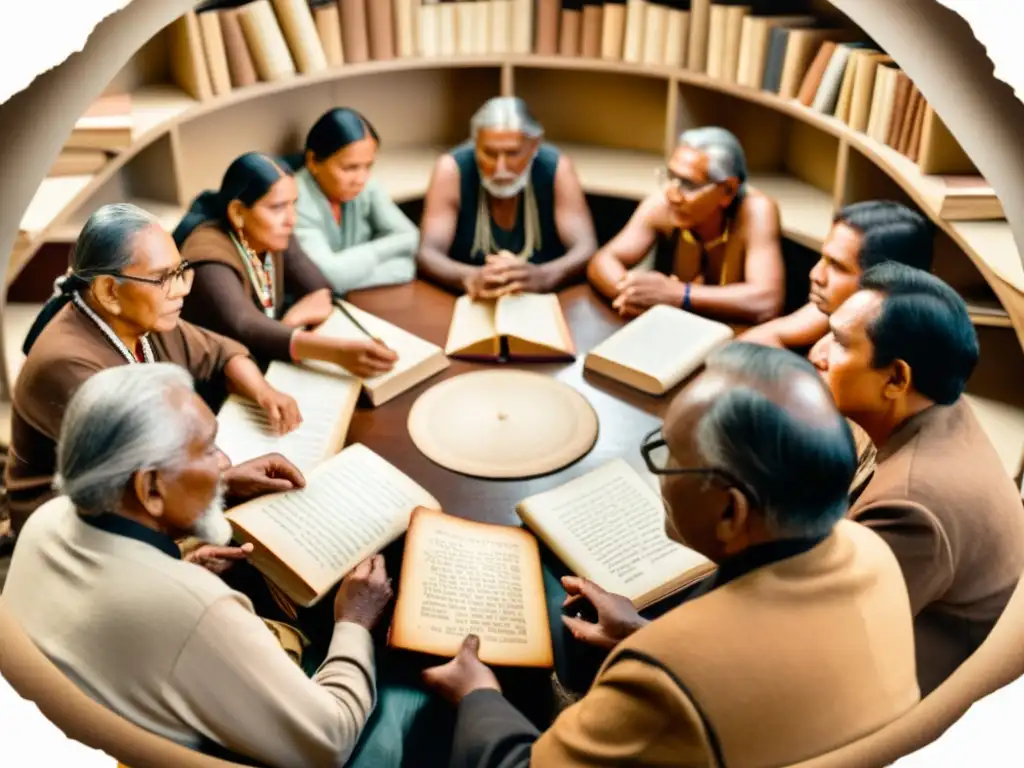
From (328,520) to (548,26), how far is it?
2.74 metres

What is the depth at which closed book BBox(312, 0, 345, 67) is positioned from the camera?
388 centimetres

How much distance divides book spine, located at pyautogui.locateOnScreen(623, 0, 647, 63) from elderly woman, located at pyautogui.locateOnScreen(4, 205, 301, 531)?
2493 millimetres

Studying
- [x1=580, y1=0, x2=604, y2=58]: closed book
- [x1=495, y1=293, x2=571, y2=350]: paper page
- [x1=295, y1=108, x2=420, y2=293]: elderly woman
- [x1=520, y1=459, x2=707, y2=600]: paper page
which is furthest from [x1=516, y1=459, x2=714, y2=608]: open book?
[x1=580, y1=0, x2=604, y2=58]: closed book

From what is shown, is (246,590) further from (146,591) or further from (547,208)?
(547,208)

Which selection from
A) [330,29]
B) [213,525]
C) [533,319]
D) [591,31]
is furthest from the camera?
[591,31]

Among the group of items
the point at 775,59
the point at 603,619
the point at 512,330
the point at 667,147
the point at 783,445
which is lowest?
the point at 603,619

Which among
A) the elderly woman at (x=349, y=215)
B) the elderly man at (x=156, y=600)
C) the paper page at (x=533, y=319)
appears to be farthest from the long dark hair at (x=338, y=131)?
the elderly man at (x=156, y=600)

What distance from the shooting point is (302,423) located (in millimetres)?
2475

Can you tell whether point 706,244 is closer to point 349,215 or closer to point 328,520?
point 349,215

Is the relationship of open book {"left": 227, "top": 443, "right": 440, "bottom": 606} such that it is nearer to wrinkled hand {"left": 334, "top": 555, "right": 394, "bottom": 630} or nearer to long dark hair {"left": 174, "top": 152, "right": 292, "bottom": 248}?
wrinkled hand {"left": 334, "top": 555, "right": 394, "bottom": 630}

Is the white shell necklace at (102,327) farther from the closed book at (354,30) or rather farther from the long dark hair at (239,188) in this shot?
the closed book at (354,30)

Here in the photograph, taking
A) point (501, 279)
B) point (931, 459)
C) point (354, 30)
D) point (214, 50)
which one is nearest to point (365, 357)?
point (501, 279)

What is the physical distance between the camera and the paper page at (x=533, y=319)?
2.84 m

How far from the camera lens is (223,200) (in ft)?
9.23
